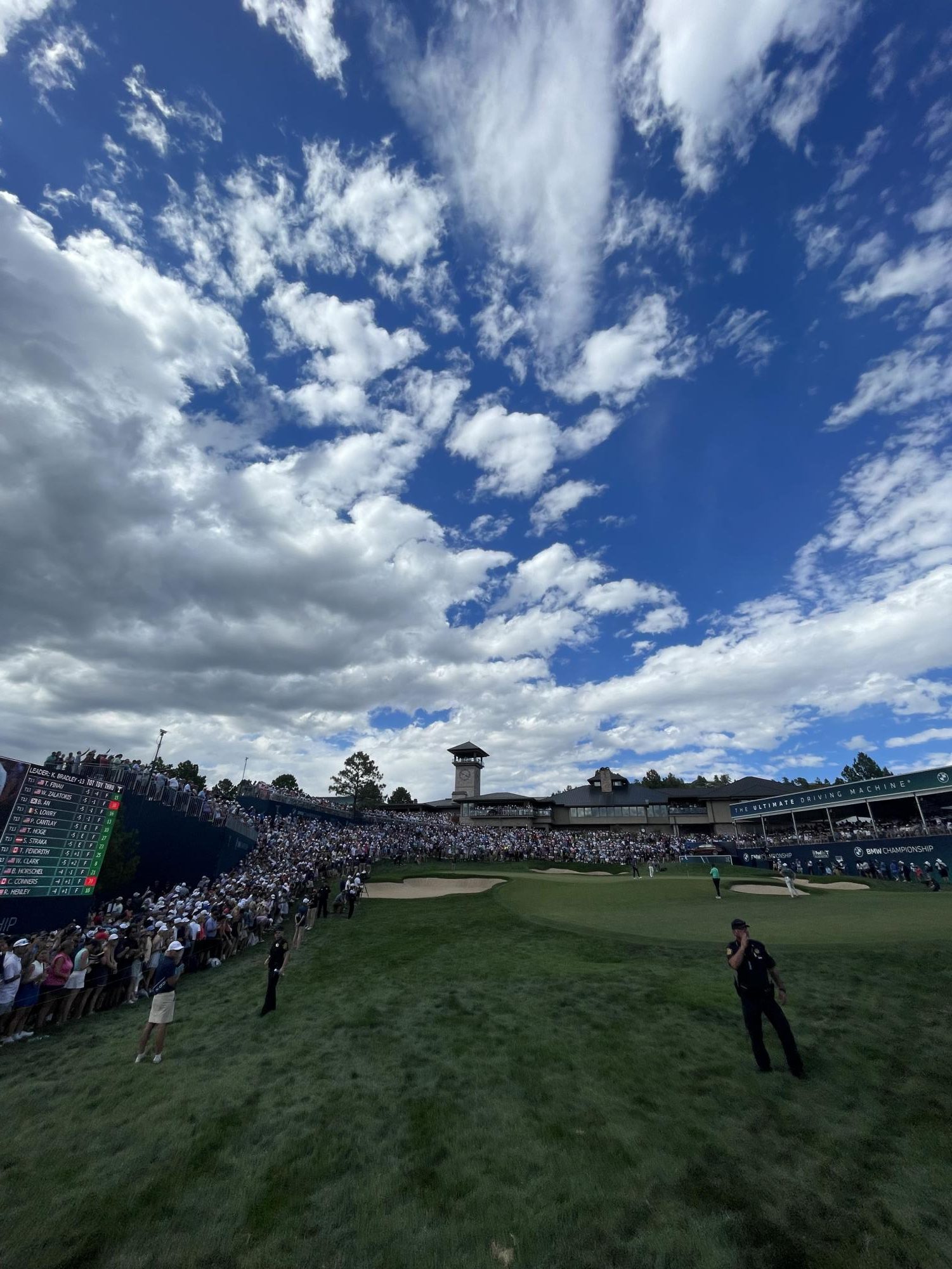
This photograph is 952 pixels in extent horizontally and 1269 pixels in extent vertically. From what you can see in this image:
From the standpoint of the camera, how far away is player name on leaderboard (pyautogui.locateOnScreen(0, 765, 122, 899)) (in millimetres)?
16109

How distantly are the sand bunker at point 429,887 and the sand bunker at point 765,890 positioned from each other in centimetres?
1322

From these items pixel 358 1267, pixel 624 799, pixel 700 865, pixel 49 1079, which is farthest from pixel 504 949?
pixel 624 799

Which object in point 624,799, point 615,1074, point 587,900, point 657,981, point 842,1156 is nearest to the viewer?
point 842,1156

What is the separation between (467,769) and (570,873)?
38.8 metres

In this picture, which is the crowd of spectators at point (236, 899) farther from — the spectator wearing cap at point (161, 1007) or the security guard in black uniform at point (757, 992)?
the security guard in black uniform at point (757, 992)

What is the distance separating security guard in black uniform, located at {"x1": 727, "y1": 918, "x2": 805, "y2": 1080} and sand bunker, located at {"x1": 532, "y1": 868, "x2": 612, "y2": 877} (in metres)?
34.0

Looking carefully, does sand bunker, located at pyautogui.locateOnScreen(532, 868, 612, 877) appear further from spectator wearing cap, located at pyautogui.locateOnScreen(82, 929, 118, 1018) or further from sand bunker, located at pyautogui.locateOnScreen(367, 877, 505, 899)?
spectator wearing cap, located at pyautogui.locateOnScreen(82, 929, 118, 1018)

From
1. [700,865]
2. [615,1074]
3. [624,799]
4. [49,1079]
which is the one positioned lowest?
[49,1079]

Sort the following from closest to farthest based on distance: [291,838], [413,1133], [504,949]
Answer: [413,1133], [504,949], [291,838]

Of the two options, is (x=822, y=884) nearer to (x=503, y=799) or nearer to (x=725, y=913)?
(x=725, y=913)

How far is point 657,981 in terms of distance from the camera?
1192 centimetres

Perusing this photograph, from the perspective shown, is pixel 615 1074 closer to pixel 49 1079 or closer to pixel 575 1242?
pixel 575 1242

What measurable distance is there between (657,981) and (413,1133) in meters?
7.12

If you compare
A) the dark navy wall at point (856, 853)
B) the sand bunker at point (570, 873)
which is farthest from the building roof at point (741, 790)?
the sand bunker at point (570, 873)
